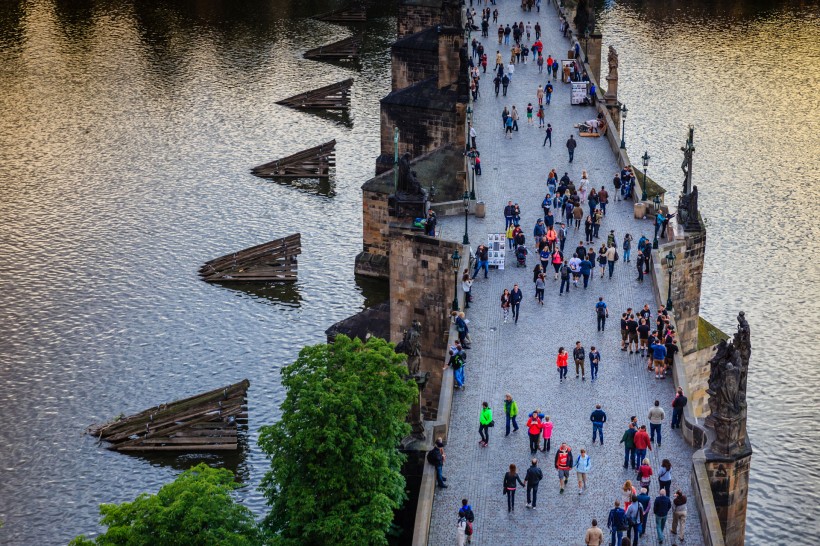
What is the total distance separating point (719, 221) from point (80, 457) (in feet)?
142

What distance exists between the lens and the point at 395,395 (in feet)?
178

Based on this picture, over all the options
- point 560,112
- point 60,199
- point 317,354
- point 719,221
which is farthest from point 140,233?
point 317,354

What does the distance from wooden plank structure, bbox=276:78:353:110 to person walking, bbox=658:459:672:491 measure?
2887 inches

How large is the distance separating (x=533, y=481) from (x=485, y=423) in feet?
14.9

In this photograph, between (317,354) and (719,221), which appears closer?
(317,354)

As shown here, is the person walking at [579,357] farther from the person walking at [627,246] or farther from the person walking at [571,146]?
the person walking at [571,146]

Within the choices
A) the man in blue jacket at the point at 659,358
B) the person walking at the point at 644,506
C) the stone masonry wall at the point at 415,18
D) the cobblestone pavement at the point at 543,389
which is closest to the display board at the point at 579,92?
the cobblestone pavement at the point at 543,389

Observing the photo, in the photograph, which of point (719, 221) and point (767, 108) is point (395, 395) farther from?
point (767, 108)

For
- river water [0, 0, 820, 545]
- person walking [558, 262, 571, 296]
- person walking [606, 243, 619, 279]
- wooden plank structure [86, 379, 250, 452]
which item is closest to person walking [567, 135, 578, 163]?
river water [0, 0, 820, 545]

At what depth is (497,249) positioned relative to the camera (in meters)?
70.9

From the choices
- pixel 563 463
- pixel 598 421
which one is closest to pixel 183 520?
pixel 563 463

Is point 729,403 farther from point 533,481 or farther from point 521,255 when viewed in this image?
point 521,255

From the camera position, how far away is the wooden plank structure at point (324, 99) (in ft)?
397

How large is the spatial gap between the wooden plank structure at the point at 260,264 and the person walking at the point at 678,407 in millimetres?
36278
